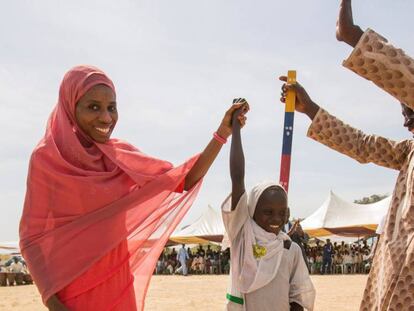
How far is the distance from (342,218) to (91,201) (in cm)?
2559

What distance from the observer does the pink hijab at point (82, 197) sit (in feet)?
8.32

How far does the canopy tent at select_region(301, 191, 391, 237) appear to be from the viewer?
84.6ft

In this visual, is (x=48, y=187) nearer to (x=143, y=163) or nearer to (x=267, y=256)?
(x=143, y=163)

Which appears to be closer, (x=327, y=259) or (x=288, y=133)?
(x=288, y=133)

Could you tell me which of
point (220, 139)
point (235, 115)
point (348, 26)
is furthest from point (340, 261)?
point (348, 26)

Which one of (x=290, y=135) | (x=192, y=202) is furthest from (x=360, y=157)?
(x=192, y=202)

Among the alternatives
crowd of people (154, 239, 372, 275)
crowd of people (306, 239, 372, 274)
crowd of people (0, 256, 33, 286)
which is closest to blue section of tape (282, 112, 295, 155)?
crowd of people (0, 256, 33, 286)

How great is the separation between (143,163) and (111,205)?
0.97 feet

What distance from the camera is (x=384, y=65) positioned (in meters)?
2.40

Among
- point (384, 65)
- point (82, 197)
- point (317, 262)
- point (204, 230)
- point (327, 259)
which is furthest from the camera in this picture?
point (204, 230)

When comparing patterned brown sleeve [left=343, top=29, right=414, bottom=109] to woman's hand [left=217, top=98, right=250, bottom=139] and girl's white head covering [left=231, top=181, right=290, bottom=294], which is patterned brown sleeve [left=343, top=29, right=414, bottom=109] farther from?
girl's white head covering [left=231, top=181, right=290, bottom=294]

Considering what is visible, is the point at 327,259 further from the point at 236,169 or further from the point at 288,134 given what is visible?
the point at 236,169

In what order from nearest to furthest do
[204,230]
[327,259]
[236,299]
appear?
[236,299] < [327,259] < [204,230]

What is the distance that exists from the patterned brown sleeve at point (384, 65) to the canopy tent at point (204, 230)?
27902mm
